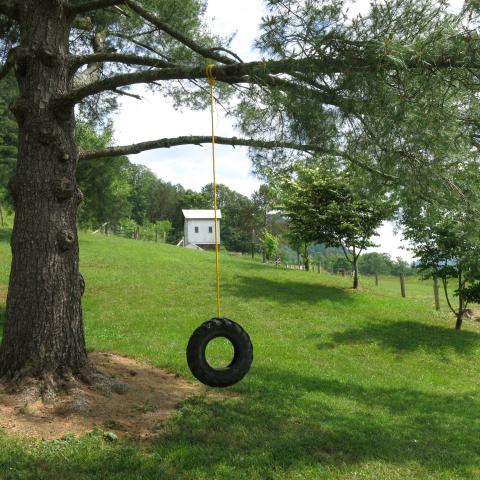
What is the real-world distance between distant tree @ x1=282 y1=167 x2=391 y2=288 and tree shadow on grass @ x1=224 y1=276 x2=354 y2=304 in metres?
1.86

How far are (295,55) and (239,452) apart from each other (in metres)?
4.05

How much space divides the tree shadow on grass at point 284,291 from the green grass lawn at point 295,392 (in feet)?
0.26

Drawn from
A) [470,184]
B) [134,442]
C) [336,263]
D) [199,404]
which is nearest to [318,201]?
[470,184]

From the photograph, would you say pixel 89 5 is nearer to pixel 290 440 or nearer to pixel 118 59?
pixel 118 59

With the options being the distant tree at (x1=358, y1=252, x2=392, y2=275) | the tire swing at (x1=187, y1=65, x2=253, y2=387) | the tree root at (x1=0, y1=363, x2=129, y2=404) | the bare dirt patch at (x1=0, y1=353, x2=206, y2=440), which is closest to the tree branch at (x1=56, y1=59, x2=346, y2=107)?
the tire swing at (x1=187, y1=65, x2=253, y2=387)

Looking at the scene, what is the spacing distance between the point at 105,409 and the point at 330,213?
1411 centimetres

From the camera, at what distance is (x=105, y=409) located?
231 inches

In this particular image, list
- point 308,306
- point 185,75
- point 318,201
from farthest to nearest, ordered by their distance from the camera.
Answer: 1. point 318,201
2. point 308,306
3. point 185,75

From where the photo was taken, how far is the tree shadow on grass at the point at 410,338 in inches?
515

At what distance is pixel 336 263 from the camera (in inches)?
2571

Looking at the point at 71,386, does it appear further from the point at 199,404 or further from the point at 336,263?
the point at 336,263

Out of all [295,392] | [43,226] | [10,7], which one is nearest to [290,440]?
[295,392]

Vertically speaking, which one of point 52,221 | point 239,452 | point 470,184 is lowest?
point 239,452

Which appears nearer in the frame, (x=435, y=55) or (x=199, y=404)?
(x=435, y=55)
